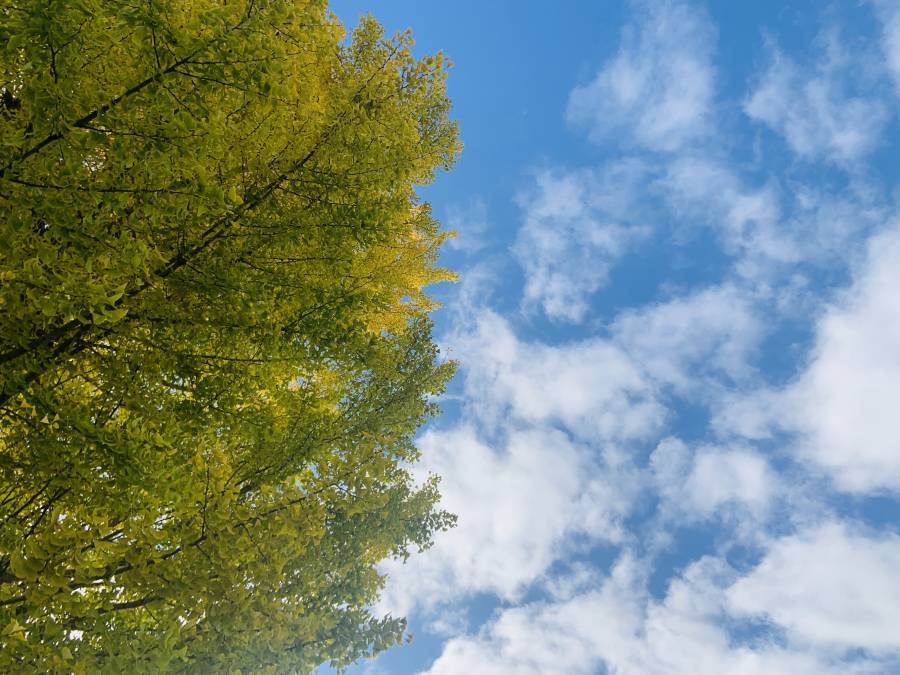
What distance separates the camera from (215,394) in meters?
3.83

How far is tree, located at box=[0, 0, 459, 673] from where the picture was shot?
8.13ft

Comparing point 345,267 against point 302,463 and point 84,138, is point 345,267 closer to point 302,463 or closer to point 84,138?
point 302,463

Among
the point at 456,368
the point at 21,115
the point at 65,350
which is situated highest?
the point at 456,368

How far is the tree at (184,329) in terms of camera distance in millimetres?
2477

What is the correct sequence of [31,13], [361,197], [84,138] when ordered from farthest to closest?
[361,197] < [84,138] < [31,13]

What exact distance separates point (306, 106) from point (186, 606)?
380 cm

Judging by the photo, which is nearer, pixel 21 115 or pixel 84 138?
pixel 84 138

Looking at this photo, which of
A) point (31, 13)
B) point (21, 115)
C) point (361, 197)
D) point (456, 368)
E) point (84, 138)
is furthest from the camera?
point (456, 368)

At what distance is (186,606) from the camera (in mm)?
3188

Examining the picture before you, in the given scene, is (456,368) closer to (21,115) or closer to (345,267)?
(345,267)

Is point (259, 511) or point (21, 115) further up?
point (21, 115)

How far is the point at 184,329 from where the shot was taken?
359cm

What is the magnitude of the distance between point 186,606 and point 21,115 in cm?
336

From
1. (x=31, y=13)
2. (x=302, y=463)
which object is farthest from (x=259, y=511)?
(x=31, y=13)
